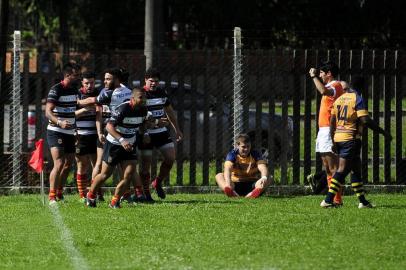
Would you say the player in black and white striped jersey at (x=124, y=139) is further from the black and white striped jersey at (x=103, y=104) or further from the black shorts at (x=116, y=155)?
the black and white striped jersey at (x=103, y=104)

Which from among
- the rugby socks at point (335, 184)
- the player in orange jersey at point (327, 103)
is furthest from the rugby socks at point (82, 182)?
the rugby socks at point (335, 184)

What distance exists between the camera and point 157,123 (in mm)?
16500

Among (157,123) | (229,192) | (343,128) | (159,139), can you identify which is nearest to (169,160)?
(159,139)

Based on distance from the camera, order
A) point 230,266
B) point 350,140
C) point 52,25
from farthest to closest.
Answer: point 52,25, point 350,140, point 230,266

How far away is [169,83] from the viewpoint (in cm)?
1819

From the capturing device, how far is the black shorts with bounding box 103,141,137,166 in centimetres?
1500

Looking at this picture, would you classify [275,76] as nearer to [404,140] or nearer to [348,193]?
[348,193]

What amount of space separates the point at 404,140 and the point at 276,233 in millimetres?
8906

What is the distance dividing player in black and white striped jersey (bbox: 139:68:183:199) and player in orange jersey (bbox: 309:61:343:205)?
2153 mm

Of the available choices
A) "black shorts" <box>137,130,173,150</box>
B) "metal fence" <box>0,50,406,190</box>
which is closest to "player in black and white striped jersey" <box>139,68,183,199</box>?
"black shorts" <box>137,130,173,150</box>

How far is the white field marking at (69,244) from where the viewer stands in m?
10.2

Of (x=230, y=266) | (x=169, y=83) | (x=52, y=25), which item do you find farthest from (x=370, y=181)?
(x=52, y=25)

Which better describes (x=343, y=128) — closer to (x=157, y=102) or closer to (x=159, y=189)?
(x=157, y=102)

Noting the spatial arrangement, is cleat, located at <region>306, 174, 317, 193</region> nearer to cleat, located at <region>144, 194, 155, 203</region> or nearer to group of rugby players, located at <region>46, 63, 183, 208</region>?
group of rugby players, located at <region>46, 63, 183, 208</region>
